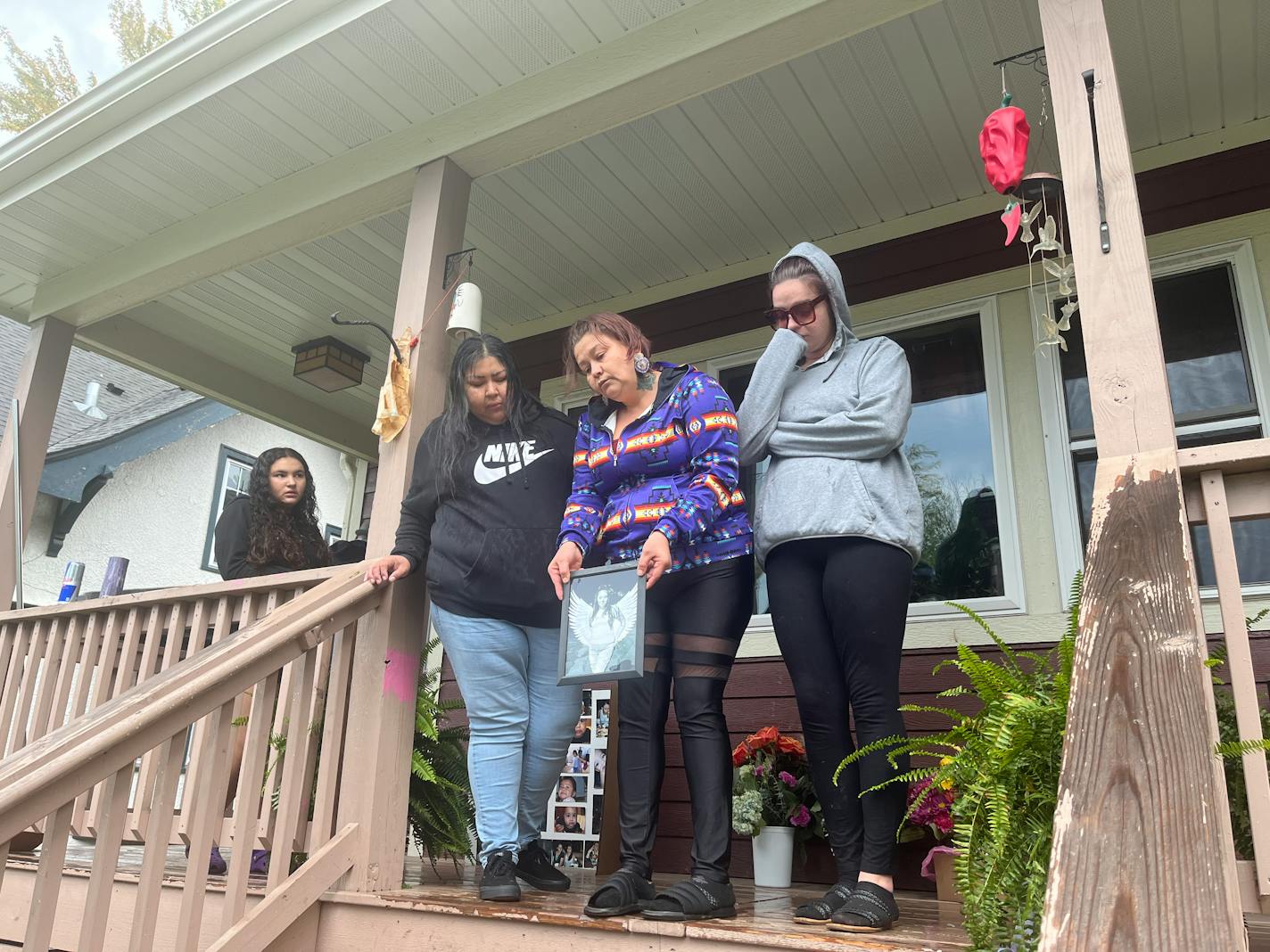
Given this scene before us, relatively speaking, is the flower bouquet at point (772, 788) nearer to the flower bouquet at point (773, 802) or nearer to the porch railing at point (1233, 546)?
→ the flower bouquet at point (773, 802)

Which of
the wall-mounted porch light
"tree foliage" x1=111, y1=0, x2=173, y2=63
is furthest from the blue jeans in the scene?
"tree foliage" x1=111, y1=0, x2=173, y2=63

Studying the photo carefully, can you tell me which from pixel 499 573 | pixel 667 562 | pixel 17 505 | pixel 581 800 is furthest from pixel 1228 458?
pixel 17 505

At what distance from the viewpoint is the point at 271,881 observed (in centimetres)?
237

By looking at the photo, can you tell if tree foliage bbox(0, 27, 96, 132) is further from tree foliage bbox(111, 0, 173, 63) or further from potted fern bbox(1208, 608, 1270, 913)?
potted fern bbox(1208, 608, 1270, 913)

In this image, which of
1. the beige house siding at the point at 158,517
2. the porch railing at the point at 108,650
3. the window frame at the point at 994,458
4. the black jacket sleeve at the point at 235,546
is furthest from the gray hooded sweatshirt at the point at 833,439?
the beige house siding at the point at 158,517

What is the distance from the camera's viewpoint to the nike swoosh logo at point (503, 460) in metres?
2.72

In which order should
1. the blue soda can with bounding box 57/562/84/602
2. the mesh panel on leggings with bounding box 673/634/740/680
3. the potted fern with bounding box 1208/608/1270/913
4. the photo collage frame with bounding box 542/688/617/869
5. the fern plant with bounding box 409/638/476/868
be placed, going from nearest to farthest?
the potted fern with bounding box 1208/608/1270/913
the mesh panel on leggings with bounding box 673/634/740/680
the fern plant with bounding box 409/638/476/868
the photo collage frame with bounding box 542/688/617/869
the blue soda can with bounding box 57/562/84/602

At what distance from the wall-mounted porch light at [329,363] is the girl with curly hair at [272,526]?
1303mm

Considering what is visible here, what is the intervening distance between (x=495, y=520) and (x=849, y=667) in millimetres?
1027

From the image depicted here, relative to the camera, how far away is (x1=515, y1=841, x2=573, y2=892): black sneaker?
2665 millimetres

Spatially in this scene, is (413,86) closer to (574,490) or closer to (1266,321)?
(574,490)

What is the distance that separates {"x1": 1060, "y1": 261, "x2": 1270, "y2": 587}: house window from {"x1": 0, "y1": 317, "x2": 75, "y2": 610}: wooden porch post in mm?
4165

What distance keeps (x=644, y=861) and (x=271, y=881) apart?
3.02 feet

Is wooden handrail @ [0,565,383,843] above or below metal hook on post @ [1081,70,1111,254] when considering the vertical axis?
below
